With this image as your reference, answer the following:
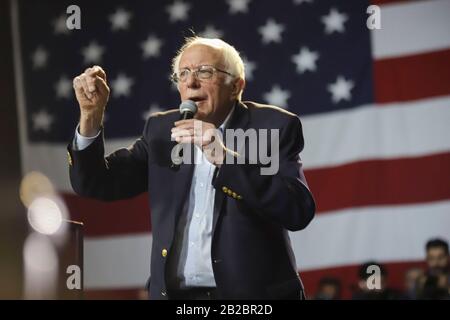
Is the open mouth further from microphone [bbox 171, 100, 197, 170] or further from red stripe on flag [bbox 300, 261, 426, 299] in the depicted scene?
red stripe on flag [bbox 300, 261, 426, 299]

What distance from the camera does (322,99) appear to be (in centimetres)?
453

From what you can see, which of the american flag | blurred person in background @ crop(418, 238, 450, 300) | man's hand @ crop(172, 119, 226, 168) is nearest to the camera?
man's hand @ crop(172, 119, 226, 168)

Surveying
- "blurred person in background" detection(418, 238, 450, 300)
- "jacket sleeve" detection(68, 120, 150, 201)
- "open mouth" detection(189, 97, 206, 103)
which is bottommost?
"blurred person in background" detection(418, 238, 450, 300)

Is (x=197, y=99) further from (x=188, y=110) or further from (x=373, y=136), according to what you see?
(x=373, y=136)

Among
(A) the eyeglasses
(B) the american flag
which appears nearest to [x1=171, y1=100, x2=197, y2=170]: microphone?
(A) the eyeglasses

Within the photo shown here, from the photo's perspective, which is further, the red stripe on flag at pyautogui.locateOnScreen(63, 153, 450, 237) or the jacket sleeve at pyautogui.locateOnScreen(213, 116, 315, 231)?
the red stripe on flag at pyautogui.locateOnScreen(63, 153, 450, 237)

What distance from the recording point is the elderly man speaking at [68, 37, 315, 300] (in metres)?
2.01

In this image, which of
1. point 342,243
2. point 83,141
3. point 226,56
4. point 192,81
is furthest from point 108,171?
point 342,243

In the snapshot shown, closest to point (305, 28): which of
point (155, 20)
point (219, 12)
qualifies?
point (219, 12)

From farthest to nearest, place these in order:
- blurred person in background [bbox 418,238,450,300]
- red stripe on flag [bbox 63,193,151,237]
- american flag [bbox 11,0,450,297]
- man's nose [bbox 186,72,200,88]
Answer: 1. red stripe on flag [bbox 63,193,151,237]
2. american flag [bbox 11,0,450,297]
3. blurred person in background [bbox 418,238,450,300]
4. man's nose [bbox 186,72,200,88]

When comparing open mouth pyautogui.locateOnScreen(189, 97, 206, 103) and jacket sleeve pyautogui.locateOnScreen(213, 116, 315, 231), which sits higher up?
open mouth pyautogui.locateOnScreen(189, 97, 206, 103)

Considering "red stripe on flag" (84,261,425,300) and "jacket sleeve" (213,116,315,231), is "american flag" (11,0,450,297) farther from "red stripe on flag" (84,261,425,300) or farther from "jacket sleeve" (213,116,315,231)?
"jacket sleeve" (213,116,315,231)

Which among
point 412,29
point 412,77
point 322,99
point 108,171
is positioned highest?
point 412,29

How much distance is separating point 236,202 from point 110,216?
262cm
